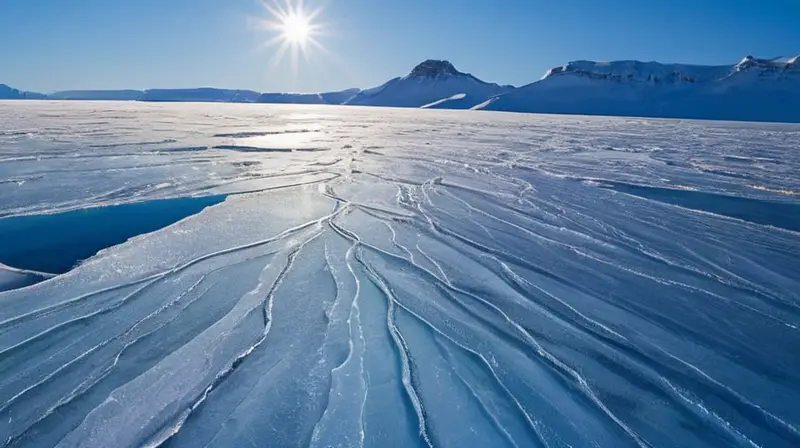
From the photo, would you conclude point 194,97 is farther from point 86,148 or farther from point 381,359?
point 381,359

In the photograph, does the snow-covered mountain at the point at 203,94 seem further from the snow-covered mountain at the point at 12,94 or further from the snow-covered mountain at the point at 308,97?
the snow-covered mountain at the point at 12,94

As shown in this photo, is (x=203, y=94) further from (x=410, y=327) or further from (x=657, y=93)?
(x=410, y=327)

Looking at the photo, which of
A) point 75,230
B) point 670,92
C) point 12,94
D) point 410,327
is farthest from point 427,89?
point 12,94

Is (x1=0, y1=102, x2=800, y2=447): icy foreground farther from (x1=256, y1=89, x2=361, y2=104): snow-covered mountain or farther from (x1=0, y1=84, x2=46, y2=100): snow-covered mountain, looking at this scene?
(x1=0, y1=84, x2=46, y2=100): snow-covered mountain

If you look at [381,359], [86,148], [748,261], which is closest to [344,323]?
[381,359]

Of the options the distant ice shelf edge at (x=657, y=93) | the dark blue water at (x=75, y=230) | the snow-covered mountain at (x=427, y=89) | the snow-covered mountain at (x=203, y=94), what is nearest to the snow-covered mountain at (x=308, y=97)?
the snow-covered mountain at (x=203, y=94)

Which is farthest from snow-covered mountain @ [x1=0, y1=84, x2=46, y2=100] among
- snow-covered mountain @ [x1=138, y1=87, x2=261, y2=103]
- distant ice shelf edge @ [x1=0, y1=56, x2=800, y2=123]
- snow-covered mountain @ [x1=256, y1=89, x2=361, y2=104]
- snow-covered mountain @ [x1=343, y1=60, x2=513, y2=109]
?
distant ice shelf edge @ [x1=0, y1=56, x2=800, y2=123]
